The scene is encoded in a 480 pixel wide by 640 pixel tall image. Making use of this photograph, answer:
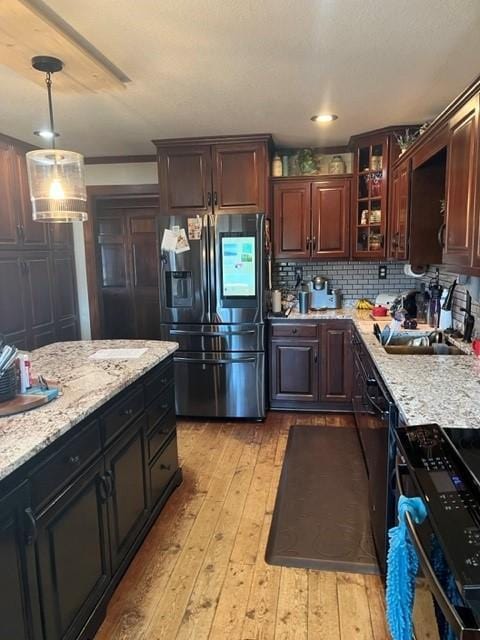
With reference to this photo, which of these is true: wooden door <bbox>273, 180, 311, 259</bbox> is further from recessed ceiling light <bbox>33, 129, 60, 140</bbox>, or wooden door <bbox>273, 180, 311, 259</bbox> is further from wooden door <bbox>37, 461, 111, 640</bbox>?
wooden door <bbox>37, 461, 111, 640</bbox>

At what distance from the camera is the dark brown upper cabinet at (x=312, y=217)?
405 centimetres

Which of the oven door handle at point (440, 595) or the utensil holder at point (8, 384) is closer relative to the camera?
the oven door handle at point (440, 595)

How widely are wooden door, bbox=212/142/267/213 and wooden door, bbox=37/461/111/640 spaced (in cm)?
269

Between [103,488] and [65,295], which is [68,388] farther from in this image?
[65,295]

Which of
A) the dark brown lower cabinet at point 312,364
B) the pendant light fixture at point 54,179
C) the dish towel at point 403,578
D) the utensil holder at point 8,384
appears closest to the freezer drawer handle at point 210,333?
the dark brown lower cabinet at point 312,364

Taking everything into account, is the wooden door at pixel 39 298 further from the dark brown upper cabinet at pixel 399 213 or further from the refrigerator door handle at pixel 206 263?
the dark brown upper cabinet at pixel 399 213

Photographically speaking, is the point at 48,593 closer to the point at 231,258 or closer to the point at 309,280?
the point at 231,258

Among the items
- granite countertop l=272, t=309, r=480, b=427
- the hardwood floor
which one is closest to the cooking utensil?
granite countertop l=272, t=309, r=480, b=427

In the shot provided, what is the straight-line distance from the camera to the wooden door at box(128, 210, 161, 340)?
15.4 ft

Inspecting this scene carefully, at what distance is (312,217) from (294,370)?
137 cm

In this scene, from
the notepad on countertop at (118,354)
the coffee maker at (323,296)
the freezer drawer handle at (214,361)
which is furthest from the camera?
the coffee maker at (323,296)

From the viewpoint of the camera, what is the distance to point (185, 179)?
3.95 meters

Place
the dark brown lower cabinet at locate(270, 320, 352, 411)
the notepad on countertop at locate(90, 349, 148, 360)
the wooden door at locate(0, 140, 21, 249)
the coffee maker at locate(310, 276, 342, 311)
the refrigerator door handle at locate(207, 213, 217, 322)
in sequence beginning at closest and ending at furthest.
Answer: the notepad on countertop at locate(90, 349, 148, 360)
the wooden door at locate(0, 140, 21, 249)
the refrigerator door handle at locate(207, 213, 217, 322)
the dark brown lower cabinet at locate(270, 320, 352, 411)
the coffee maker at locate(310, 276, 342, 311)

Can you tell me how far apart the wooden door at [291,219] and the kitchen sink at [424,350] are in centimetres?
165
